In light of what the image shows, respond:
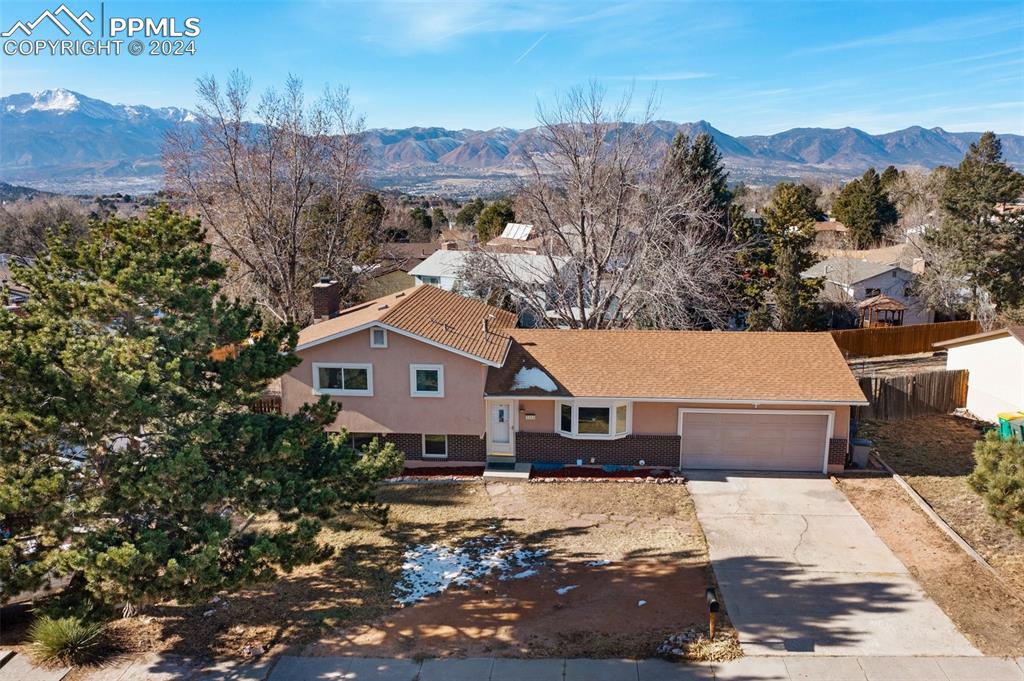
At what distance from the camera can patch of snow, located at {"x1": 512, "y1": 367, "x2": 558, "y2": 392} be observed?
68.5ft

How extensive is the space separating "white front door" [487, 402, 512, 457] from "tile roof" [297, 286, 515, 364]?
6.08ft

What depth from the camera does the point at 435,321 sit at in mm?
21656

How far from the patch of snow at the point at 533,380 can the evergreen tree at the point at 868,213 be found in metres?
55.2

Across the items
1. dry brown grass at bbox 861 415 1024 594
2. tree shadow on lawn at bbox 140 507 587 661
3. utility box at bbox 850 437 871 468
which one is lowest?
tree shadow on lawn at bbox 140 507 587 661

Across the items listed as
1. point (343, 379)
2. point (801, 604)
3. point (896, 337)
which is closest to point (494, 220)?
point (896, 337)

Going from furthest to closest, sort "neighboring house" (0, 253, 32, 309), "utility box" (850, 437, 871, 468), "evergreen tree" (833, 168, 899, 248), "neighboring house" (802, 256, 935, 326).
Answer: "evergreen tree" (833, 168, 899, 248), "neighboring house" (802, 256, 935, 326), "utility box" (850, 437, 871, 468), "neighboring house" (0, 253, 32, 309)

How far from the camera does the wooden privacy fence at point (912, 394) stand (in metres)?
25.7

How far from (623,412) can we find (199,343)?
12788mm

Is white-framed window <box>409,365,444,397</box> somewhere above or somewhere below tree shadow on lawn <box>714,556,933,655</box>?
above

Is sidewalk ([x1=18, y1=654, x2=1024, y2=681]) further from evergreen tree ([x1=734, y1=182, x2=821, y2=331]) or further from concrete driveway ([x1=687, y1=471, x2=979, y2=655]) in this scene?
evergreen tree ([x1=734, y1=182, x2=821, y2=331])

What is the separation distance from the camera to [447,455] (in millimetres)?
21609

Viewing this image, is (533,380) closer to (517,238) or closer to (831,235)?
(517,238)

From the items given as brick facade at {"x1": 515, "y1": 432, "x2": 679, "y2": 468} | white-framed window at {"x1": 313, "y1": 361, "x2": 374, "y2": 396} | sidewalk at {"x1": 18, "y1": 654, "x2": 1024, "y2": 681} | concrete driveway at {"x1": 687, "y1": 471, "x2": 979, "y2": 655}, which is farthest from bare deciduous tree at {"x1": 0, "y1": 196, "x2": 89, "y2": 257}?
concrete driveway at {"x1": 687, "y1": 471, "x2": 979, "y2": 655}

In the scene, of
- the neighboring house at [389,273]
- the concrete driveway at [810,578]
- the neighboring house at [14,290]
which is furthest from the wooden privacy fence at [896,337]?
the neighboring house at [14,290]
